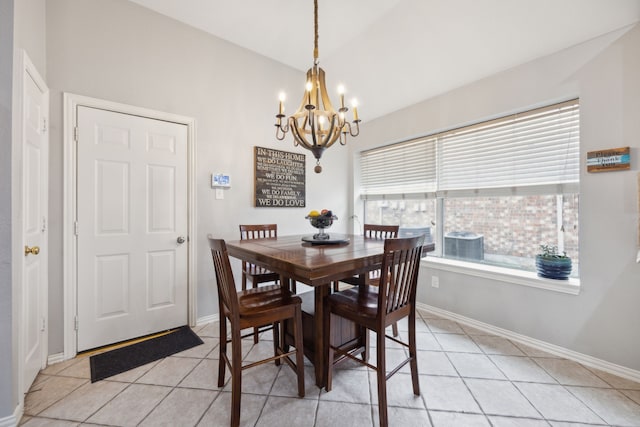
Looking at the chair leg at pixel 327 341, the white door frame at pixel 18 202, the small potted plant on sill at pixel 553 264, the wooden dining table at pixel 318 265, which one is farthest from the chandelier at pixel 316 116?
the small potted plant on sill at pixel 553 264

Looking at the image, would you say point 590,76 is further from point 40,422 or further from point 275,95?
point 40,422

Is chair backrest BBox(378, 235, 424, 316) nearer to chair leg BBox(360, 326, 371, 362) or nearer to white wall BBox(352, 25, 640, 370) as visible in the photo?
chair leg BBox(360, 326, 371, 362)

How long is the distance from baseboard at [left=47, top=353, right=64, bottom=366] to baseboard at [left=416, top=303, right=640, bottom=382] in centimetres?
349

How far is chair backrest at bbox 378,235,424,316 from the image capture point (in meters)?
1.35

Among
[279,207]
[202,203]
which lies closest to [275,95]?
[279,207]

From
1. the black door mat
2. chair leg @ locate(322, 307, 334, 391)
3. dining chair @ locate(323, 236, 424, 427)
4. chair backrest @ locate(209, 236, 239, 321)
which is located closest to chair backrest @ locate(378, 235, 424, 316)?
dining chair @ locate(323, 236, 424, 427)

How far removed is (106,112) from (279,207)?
185cm

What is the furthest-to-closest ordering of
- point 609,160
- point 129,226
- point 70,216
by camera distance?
point 129,226 < point 70,216 < point 609,160

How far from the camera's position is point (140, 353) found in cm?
213

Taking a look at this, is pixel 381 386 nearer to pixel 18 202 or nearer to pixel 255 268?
pixel 255 268

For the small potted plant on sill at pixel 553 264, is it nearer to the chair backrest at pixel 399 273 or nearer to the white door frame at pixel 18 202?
the chair backrest at pixel 399 273

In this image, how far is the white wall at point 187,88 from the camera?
6.56ft

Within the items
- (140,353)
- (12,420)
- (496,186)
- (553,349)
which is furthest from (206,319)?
(496,186)

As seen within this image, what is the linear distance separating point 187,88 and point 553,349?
13.4ft
